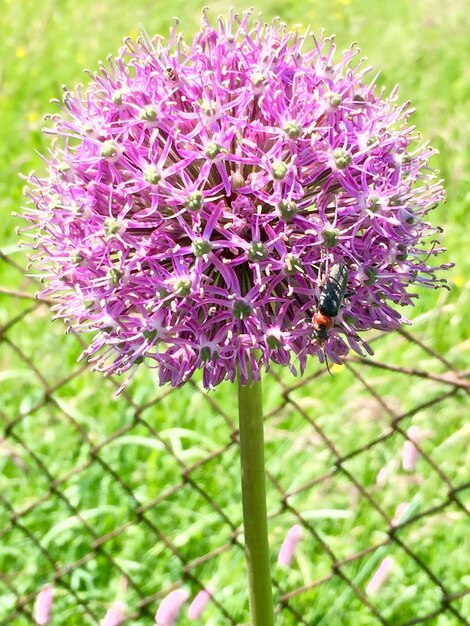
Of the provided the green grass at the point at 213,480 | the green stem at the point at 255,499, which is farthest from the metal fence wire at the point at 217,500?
the green stem at the point at 255,499

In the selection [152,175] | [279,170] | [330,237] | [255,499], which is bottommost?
[255,499]

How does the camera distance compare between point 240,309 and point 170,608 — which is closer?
point 240,309

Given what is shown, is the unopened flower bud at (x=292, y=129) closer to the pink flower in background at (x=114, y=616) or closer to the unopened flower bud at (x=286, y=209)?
the unopened flower bud at (x=286, y=209)

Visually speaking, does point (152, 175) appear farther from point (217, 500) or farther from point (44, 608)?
point (217, 500)

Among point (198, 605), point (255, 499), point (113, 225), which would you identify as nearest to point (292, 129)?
point (113, 225)

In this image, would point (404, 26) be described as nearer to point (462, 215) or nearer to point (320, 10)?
point (320, 10)
